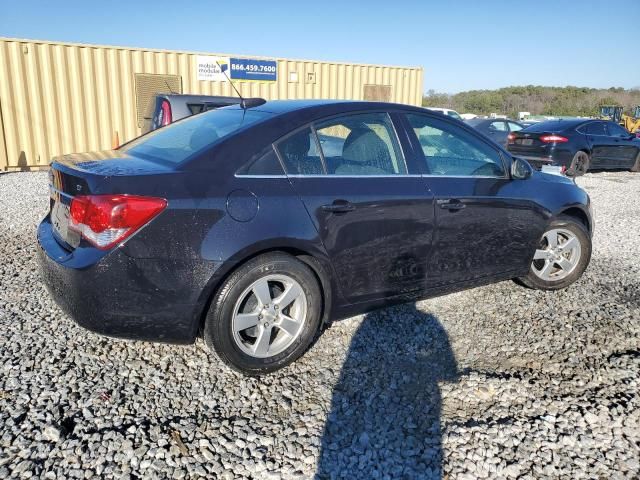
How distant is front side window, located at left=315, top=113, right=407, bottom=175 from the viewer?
3.11 m

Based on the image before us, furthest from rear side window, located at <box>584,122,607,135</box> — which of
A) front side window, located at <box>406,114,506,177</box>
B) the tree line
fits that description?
the tree line

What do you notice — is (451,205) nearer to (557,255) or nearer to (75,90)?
(557,255)

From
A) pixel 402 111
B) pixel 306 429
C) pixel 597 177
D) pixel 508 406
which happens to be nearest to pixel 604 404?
pixel 508 406

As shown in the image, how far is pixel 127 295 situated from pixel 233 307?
0.54m

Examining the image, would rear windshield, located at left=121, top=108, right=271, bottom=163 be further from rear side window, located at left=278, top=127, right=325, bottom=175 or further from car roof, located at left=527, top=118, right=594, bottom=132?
car roof, located at left=527, top=118, right=594, bottom=132

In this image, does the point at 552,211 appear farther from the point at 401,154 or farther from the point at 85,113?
the point at 85,113

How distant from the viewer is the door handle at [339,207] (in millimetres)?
2900

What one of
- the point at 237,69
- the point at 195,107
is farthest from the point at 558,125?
the point at 195,107

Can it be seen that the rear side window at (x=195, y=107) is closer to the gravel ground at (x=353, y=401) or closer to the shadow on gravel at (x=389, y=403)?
the gravel ground at (x=353, y=401)

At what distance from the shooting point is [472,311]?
391 centimetres

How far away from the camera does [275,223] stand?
2705 millimetres

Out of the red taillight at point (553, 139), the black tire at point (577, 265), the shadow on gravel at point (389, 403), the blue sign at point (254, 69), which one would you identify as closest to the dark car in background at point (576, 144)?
the red taillight at point (553, 139)

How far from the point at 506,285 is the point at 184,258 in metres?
3.08

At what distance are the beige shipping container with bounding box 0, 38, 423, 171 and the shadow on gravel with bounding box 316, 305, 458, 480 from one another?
999cm
